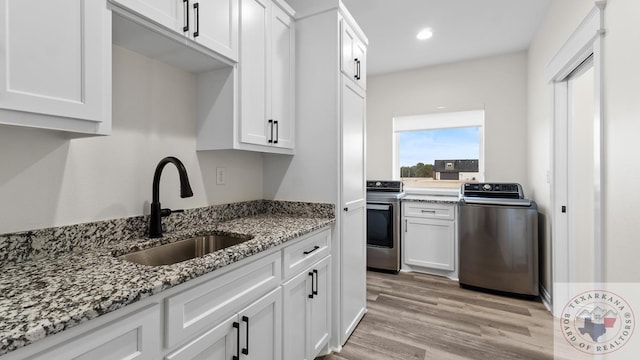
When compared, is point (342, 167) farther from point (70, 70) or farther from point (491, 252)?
point (491, 252)

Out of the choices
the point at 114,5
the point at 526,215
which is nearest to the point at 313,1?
the point at 114,5

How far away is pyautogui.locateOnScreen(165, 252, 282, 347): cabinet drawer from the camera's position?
0.89m

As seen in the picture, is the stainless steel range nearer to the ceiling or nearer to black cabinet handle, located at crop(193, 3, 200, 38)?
the ceiling

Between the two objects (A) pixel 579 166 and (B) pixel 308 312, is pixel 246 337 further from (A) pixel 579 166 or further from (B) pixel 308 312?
(A) pixel 579 166

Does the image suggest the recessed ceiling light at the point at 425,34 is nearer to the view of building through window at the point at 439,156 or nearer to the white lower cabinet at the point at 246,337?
the view of building through window at the point at 439,156

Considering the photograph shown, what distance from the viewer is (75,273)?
89 centimetres

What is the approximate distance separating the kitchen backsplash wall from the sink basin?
122mm

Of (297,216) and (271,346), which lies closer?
(271,346)

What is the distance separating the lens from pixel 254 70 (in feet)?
5.48

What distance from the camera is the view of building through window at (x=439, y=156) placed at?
3.77 meters

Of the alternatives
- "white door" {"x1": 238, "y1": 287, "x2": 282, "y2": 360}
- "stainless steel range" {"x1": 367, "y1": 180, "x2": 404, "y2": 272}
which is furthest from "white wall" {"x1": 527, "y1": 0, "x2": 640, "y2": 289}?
"stainless steel range" {"x1": 367, "y1": 180, "x2": 404, "y2": 272}

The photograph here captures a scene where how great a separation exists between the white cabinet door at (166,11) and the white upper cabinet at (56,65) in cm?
12

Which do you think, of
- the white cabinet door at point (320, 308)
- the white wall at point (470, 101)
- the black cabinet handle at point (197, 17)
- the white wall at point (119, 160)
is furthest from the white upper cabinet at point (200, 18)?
the white wall at point (470, 101)

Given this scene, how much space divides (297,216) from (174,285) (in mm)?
1178
